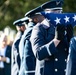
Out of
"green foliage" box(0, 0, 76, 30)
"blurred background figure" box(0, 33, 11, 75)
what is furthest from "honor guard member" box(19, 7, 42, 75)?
"green foliage" box(0, 0, 76, 30)

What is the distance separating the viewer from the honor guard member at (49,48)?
32.2ft

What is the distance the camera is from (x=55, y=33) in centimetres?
980

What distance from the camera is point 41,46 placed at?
9961 millimetres

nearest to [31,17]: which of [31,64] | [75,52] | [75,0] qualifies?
[31,64]

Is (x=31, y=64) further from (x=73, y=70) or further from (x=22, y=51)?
(x=73, y=70)

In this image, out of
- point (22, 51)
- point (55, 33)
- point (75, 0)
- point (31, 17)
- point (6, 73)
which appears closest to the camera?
point (55, 33)

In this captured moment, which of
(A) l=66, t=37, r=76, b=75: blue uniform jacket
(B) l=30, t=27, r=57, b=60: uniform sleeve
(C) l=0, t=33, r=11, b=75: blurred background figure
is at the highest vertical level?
(C) l=0, t=33, r=11, b=75: blurred background figure

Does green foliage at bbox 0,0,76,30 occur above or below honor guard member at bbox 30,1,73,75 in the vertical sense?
above

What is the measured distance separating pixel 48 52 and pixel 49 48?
71 millimetres

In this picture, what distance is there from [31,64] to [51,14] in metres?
1.75

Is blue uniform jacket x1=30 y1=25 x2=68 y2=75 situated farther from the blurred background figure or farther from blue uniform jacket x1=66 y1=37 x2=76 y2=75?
the blurred background figure

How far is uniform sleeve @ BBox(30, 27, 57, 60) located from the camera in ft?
32.3

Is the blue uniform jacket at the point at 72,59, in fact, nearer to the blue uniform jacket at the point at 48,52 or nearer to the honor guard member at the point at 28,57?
the blue uniform jacket at the point at 48,52

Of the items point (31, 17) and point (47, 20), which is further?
point (31, 17)
